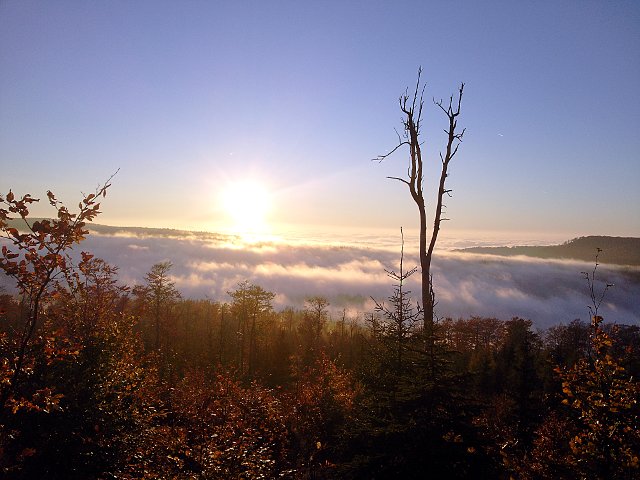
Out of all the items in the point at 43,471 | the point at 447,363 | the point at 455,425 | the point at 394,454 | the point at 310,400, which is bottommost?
the point at 310,400

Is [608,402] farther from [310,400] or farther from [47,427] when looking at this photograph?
[310,400]

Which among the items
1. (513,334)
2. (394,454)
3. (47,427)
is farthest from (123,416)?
(513,334)

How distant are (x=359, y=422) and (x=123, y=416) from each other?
6431 mm

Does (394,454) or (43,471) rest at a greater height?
(394,454)

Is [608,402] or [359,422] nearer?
[608,402]

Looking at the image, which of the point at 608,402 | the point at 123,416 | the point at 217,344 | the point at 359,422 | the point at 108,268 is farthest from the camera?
the point at 217,344

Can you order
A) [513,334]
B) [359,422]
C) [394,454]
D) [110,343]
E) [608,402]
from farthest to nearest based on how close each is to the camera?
[513,334] < [110,343] < [359,422] < [608,402] < [394,454]

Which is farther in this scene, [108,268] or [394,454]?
[108,268]

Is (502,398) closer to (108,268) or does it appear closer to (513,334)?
(513,334)

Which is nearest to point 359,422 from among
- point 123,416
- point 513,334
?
point 123,416

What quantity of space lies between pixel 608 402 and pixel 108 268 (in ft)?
68.0

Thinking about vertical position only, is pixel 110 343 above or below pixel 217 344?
above

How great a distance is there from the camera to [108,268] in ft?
65.9

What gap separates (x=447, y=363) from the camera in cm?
801
